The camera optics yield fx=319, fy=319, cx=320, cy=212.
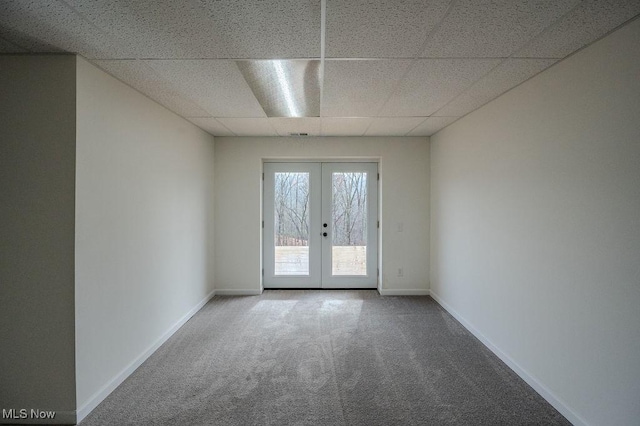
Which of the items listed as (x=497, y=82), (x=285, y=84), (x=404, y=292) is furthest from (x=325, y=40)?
(x=404, y=292)

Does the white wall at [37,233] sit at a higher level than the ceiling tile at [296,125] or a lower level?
lower

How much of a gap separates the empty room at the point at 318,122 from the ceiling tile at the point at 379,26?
0.05ft

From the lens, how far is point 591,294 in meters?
1.93

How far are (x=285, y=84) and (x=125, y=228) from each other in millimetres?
1761

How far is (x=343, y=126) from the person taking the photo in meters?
4.04

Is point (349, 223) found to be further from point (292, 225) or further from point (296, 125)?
point (296, 125)

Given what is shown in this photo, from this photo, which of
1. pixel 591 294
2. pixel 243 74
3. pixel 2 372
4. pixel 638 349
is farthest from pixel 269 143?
pixel 638 349

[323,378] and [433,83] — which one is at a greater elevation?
[433,83]

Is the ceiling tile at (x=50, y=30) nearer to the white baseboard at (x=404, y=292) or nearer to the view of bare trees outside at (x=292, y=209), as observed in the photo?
the view of bare trees outside at (x=292, y=209)

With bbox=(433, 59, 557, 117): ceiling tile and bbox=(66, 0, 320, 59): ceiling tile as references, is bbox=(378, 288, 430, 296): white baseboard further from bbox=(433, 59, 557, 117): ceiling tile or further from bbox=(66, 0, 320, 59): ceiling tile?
bbox=(66, 0, 320, 59): ceiling tile

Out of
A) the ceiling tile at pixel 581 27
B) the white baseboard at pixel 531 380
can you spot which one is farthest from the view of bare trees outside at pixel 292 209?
the ceiling tile at pixel 581 27

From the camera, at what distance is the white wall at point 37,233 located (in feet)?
6.64

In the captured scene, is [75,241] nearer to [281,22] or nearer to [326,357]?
A: [281,22]

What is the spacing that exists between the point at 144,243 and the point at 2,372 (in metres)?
1.20
